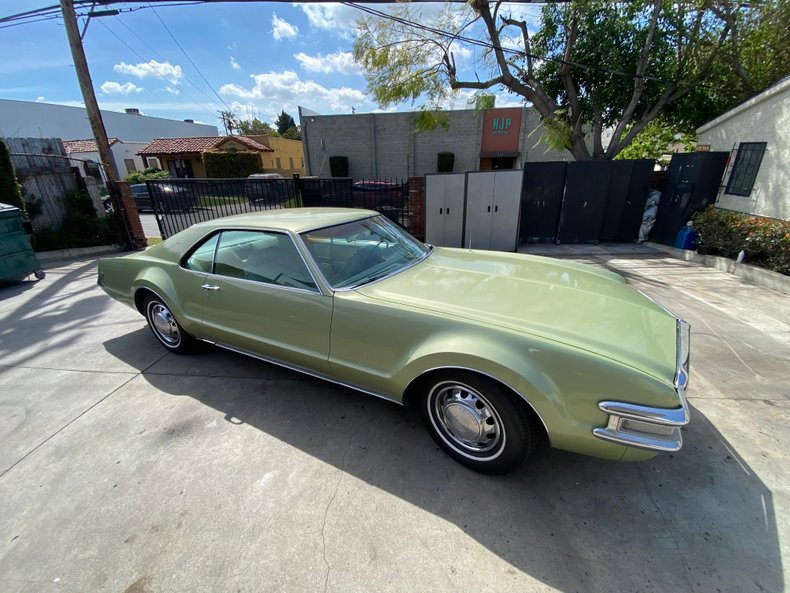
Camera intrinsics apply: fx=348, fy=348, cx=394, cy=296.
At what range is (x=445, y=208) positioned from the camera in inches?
320

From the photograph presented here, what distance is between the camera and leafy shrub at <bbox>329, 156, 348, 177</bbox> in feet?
75.9

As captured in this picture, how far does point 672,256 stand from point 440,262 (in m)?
7.40

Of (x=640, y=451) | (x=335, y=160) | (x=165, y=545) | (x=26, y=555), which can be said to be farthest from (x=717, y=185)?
(x=335, y=160)

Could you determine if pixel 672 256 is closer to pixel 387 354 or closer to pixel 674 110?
pixel 674 110

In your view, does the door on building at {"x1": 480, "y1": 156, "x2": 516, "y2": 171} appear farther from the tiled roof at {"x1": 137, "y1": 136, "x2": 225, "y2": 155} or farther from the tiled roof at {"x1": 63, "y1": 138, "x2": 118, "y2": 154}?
the tiled roof at {"x1": 63, "y1": 138, "x2": 118, "y2": 154}

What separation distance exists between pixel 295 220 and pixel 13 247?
6593 millimetres

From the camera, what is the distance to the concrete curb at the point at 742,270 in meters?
5.20

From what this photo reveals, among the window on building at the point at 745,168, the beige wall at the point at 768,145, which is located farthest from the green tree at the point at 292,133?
the window on building at the point at 745,168

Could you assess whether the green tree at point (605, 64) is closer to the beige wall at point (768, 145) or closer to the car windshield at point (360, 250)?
the beige wall at point (768, 145)

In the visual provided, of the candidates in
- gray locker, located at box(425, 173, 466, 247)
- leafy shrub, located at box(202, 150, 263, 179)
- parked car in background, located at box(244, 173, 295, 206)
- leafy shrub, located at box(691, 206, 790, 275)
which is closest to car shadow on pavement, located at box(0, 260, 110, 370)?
parked car in background, located at box(244, 173, 295, 206)

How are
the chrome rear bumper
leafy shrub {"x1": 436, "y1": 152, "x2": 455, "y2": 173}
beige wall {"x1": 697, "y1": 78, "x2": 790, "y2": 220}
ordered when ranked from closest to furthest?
the chrome rear bumper, beige wall {"x1": 697, "y1": 78, "x2": 790, "y2": 220}, leafy shrub {"x1": 436, "y1": 152, "x2": 455, "y2": 173}

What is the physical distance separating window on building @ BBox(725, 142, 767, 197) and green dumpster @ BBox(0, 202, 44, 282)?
1419 centimetres

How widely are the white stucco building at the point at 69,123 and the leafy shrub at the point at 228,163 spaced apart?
8.77m

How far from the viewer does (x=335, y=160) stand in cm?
2314
